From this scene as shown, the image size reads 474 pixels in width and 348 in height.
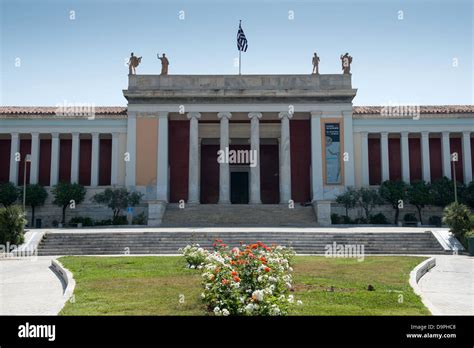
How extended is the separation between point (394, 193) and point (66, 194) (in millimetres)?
25401

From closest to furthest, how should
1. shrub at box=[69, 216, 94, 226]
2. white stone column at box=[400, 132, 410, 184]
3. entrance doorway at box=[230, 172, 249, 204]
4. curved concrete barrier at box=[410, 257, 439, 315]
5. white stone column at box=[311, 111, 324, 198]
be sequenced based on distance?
1. curved concrete barrier at box=[410, 257, 439, 315]
2. shrub at box=[69, 216, 94, 226]
3. white stone column at box=[311, 111, 324, 198]
4. white stone column at box=[400, 132, 410, 184]
5. entrance doorway at box=[230, 172, 249, 204]

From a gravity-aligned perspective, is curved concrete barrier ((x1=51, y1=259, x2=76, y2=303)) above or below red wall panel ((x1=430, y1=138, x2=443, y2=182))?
below

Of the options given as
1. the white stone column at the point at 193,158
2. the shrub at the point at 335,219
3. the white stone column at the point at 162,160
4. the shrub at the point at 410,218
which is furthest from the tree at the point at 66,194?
the shrub at the point at 410,218

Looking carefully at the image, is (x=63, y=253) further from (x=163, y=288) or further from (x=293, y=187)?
(x=293, y=187)

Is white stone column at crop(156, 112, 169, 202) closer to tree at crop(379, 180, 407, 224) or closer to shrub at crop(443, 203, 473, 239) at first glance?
tree at crop(379, 180, 407, 224)

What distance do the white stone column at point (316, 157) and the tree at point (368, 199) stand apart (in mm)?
3361

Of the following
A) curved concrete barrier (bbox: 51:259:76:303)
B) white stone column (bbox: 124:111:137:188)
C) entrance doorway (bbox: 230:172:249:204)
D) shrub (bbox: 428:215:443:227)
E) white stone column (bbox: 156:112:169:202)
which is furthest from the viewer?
entrance doorway (bbox: 230:172:249:204)

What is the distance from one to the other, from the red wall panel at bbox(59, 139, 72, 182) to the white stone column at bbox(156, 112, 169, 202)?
320 inches

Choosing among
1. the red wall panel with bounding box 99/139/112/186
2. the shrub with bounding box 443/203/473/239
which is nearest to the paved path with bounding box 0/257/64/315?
the shrub with bounding box 443/203/473/239

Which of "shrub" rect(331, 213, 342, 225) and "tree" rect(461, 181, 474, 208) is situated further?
"tree" rect(461, 181, 474, 208)

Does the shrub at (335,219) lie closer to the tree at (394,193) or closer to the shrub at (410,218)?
the tree at (394,193)

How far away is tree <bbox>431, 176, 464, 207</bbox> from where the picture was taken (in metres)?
35.3

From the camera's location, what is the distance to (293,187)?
→ 40156mm
